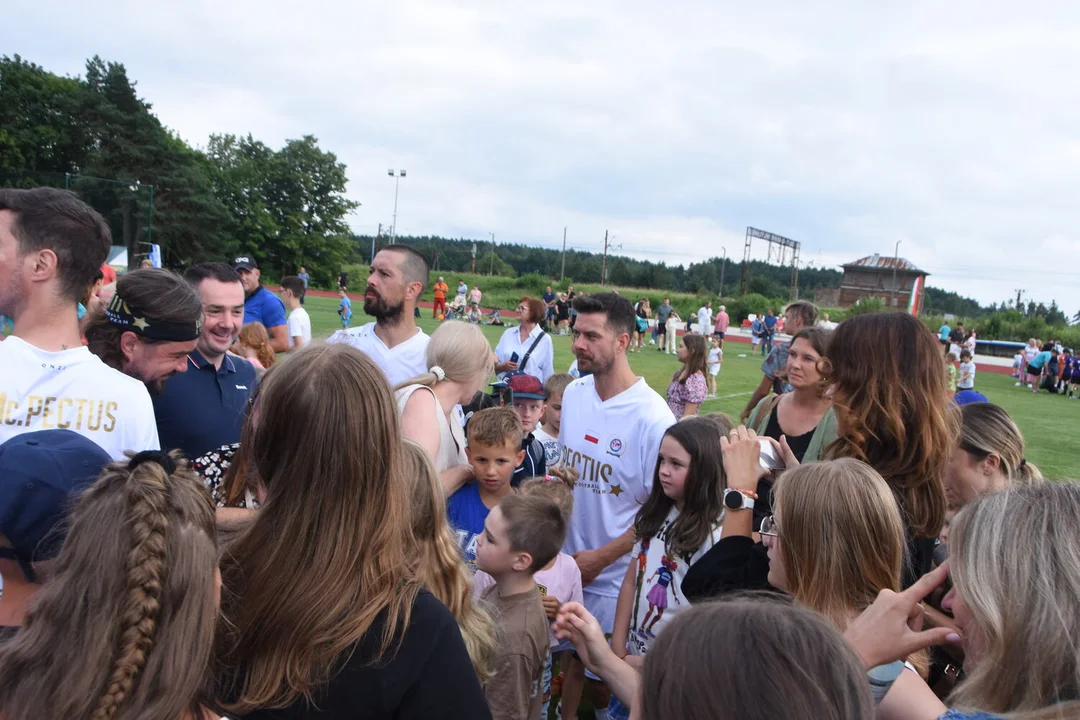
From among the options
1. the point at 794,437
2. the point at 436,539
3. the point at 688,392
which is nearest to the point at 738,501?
the point at 436,539

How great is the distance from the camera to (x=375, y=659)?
1.41 meters

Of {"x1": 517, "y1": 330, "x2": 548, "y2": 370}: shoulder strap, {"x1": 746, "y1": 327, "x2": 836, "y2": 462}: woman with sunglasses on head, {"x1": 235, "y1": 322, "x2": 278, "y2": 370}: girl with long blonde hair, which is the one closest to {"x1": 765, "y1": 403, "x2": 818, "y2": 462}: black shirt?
{"x1": 746, "y1": 327, "x2": 836, "y2": 462}: woman with sunglasses on head

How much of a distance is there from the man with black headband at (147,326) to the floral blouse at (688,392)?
7.09m

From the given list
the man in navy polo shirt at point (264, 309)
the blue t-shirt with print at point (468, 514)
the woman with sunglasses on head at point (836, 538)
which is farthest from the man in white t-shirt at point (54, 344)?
the man in navy polo shirt at point (264, 309)

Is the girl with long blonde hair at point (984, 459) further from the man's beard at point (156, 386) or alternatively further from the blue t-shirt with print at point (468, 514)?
the man's beard at point (156, 386)

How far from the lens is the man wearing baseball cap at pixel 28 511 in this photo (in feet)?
5.20

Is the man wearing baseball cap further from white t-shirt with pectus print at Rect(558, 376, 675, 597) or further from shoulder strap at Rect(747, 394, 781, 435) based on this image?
shoulder strap at Rect(747, 394, 781, 435)

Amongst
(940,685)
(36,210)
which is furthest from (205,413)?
(940,685)

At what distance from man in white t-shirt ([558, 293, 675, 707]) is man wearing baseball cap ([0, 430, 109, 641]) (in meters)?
2.72

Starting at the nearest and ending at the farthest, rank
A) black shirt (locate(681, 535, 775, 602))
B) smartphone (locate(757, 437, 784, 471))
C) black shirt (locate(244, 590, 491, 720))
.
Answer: black shirt (locate(244, 590, 491, 720))
black shirt (locate(681, 535, 775, 602))
smartphone (locate(757, 437, 784, 471))

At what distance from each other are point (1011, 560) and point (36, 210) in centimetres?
323

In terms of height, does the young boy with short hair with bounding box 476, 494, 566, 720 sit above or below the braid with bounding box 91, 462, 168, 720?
below

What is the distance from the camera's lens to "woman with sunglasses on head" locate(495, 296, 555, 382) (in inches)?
323

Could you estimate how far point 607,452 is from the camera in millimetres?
4062
